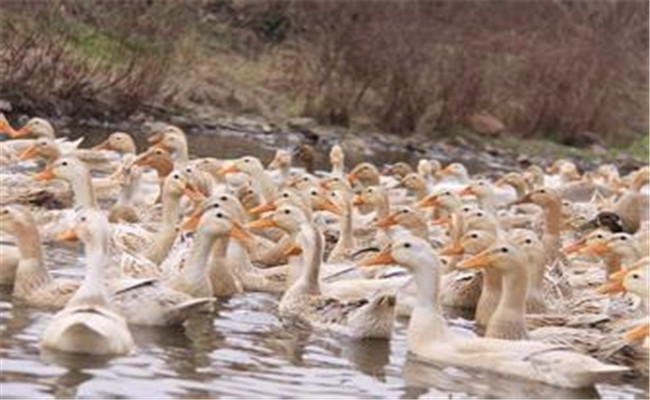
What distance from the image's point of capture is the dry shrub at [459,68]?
1378 inches

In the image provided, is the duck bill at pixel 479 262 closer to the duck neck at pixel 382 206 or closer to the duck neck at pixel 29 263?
the duck neck at pixel 29 263

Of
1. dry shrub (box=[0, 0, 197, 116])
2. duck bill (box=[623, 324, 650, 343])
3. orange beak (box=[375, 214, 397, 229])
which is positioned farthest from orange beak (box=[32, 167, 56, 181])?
dry shrub (box=[0, 0, 197, 116])

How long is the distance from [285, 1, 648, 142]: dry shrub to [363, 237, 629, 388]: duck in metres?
23.6

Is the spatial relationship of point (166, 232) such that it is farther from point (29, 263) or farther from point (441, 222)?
point (441, 222)

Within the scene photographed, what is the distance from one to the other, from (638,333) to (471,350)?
102 cm

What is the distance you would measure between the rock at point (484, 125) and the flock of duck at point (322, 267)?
1786cm

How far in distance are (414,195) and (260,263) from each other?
673 cm

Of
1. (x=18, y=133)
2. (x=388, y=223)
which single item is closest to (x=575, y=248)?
(x=388, y=223)

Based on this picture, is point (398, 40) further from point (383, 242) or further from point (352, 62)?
point (383, 242)

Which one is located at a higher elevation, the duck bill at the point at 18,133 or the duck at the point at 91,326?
the duck bill at the point at 18,133

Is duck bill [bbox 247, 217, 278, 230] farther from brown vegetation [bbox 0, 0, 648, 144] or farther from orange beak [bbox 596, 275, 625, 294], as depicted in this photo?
brown vegetation [bbox 0, 0, 648, 144]

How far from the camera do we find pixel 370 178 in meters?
20.6

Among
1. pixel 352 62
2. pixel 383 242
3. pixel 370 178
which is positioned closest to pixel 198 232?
pixel 383 242

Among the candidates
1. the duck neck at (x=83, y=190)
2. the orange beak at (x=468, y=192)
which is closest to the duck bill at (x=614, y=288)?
the duck neck at (x=83, y=190)
